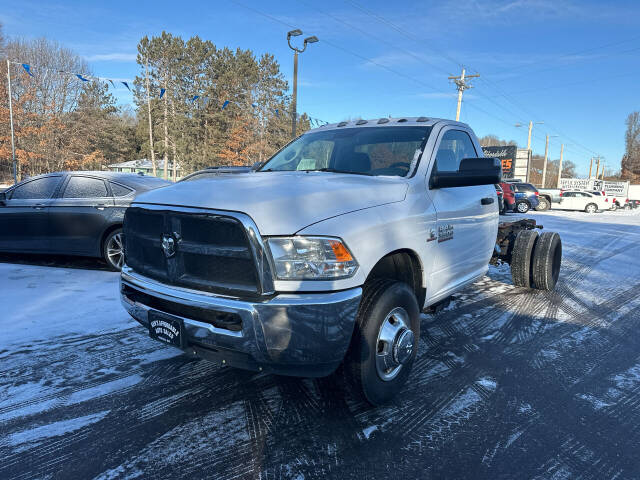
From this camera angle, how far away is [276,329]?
2.13m

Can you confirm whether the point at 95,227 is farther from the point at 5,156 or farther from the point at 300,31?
the point at 5,156

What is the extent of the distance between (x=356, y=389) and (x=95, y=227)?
18.3ft

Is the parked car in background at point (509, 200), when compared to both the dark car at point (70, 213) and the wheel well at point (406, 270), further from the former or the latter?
the dark car at point (70, 213)

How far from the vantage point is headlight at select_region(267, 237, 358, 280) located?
7.14 feet

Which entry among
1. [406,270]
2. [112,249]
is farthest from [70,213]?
[406,270]

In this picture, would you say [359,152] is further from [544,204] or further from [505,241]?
[544,204]

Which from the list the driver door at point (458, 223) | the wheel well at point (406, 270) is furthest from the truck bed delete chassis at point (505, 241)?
the wheel well at point (406, 270)

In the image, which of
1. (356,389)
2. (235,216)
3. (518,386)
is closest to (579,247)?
(518,386)

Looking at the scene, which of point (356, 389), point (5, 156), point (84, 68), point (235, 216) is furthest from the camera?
point (84, 68)

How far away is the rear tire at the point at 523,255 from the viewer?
576cm

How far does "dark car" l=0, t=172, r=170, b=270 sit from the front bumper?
191 inches

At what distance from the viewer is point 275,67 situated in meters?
42.1

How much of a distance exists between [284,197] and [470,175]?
62.6 inches

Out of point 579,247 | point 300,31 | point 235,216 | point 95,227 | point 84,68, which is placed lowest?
point 579,247
